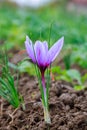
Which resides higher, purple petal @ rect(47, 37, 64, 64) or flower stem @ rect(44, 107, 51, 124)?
purple petal @ rect(47, 37, 64, 64)

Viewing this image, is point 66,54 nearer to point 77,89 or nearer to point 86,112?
point 77,89

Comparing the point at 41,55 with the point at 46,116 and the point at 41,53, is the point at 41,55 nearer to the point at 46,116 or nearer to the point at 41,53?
the point at 41,53

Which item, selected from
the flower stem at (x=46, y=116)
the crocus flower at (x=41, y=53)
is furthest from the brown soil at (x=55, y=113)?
the crocus flower at (x=41, y=53)

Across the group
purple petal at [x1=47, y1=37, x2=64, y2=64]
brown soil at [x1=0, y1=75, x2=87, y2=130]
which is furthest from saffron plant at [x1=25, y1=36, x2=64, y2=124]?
brown soil at [x1=0, y1=75, x2=87, y2=130]

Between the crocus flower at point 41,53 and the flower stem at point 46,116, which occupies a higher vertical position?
the crocus flower at point 41,53

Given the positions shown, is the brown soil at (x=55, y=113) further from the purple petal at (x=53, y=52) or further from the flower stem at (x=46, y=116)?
the purple petal at (x=53, y=52)

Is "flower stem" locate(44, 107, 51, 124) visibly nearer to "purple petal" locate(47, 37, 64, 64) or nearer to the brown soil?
the brown soil

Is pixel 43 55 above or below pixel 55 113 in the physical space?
above

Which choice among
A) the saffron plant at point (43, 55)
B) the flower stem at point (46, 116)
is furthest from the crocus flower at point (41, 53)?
the flower stem at point (46, 116)

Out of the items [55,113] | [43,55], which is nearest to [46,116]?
[55,113]
